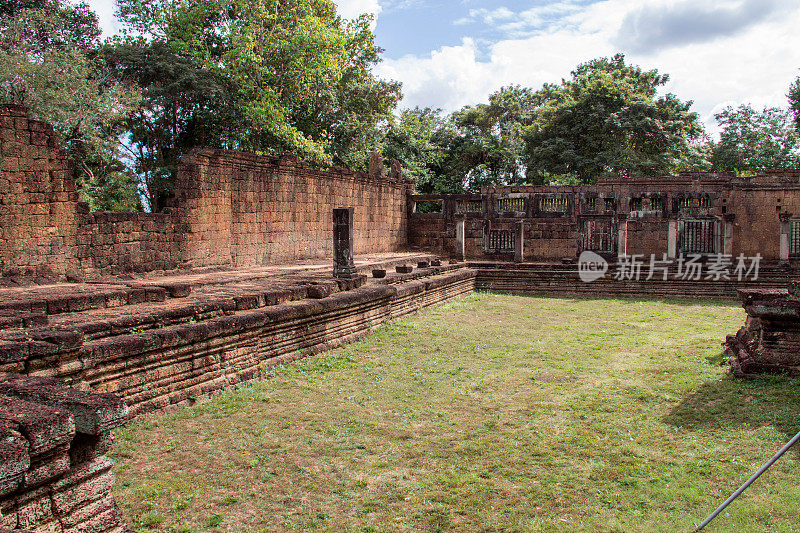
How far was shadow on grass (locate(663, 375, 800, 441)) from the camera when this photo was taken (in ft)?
17.0

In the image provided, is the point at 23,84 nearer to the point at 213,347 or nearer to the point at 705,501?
the point at 213,347

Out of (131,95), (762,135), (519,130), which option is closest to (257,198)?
(131,95)

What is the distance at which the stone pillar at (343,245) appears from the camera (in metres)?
10.5

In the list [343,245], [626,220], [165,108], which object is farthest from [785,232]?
[165,108]

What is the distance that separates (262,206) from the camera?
1391cm

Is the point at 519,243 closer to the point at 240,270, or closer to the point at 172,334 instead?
the point at 240,270

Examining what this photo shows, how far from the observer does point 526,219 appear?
19.4 m

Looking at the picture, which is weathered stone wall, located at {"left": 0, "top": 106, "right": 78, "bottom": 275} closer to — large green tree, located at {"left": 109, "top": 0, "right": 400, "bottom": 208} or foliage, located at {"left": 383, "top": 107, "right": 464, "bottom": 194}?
large green tree, located at {"left": 109, "top": 0, "right": 400, "bottom": 208}

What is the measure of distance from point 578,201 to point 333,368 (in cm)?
1448

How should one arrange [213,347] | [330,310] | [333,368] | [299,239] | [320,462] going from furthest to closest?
[299,239]
[330,310]
[333,368]
[213,347]
[320,462]

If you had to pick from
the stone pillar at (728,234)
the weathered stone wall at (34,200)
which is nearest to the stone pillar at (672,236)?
the stone pillar at (728,234)

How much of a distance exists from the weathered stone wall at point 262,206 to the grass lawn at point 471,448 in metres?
5.53

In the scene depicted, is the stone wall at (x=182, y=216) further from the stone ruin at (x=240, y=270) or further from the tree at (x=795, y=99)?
the tree at (x=795, y=99)

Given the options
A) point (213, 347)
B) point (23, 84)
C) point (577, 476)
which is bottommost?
point (577, 476)
